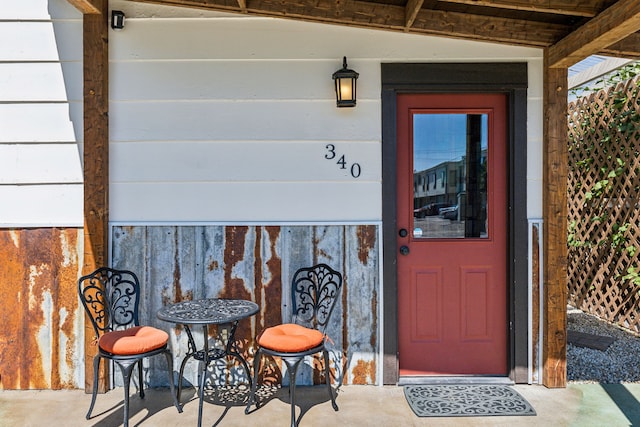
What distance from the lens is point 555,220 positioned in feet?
9.04

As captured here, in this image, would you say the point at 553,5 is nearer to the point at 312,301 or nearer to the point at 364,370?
the point at 312,301

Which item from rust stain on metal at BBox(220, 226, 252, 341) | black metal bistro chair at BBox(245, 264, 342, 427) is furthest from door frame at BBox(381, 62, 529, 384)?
rust stain on metal at BBox(220, 226, 252, 341)

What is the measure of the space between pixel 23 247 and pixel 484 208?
122 inches

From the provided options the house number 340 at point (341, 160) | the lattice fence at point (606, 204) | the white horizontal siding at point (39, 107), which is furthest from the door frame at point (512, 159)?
the white horizontal siding at point (39, 107)

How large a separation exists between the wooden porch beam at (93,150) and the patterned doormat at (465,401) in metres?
2.02

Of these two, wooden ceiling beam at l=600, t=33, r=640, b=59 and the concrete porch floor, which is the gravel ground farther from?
wooden ceiling beam at l=600, t=33, r=640, b=59

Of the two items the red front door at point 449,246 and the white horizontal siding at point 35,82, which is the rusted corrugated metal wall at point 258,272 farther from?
the white horizontal siding at point 35,82

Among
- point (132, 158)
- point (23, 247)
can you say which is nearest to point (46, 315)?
point (23, 247)

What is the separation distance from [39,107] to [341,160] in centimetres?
200

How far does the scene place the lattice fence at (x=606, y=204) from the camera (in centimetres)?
381

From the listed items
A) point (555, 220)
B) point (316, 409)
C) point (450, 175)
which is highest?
point (450, 175)

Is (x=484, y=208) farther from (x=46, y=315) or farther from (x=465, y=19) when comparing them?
(x=46, y=315)

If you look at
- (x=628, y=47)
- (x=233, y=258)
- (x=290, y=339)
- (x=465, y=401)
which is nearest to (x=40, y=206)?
(x=233, y=258)

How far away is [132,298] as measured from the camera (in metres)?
2.78
